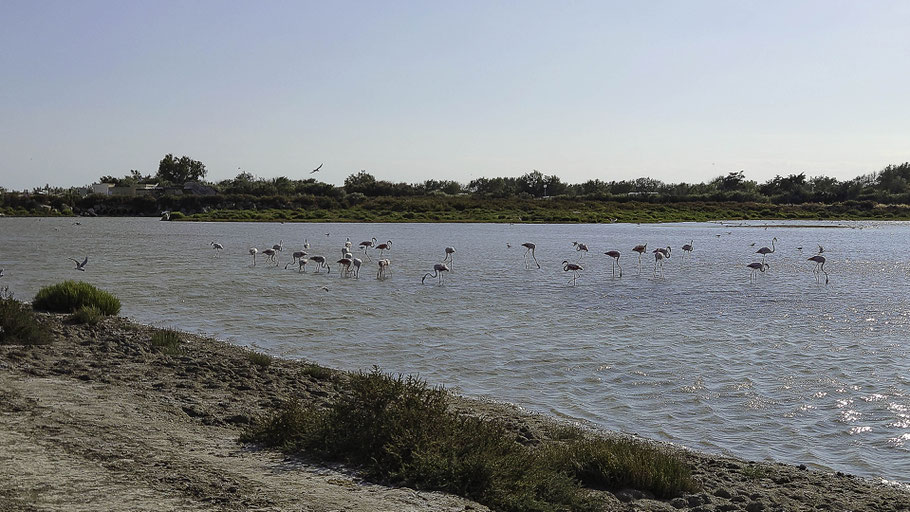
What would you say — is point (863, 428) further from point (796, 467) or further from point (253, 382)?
point (253, 382)

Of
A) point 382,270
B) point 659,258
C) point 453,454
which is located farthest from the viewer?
point 659,258

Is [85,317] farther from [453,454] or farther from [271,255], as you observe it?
[271,255]

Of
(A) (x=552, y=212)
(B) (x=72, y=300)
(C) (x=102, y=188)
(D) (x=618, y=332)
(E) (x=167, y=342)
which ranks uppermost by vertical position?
(C) (x=102, y=188)

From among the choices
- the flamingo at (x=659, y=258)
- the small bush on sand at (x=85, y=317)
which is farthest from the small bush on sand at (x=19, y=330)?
the flamingo at (x=659, y=258)

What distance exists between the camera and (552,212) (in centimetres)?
7944

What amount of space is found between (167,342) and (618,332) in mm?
8056

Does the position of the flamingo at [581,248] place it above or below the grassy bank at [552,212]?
below

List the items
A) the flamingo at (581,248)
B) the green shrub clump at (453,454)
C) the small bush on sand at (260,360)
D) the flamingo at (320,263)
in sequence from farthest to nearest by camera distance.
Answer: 1. the flamingo at (581,248)
2. the flamingo at (320,263)
3. the small bush on sand at (260,360)
4. the green shrub clump at (453,454)

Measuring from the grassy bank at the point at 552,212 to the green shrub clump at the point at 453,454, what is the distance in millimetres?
65731

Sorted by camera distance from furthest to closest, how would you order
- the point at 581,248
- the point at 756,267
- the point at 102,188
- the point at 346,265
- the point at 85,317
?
the point at 102,188, the point at 581,248, the point at 346,265, the point at 756,267, the point at 85,317

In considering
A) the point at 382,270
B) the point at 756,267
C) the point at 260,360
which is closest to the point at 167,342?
the point at 260,360

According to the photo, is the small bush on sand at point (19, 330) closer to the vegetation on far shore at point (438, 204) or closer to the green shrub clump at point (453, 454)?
the green shrub clump at point (453, 454)

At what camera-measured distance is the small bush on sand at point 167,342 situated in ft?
38.2

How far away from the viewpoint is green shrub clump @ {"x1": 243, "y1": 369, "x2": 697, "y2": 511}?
579cm
